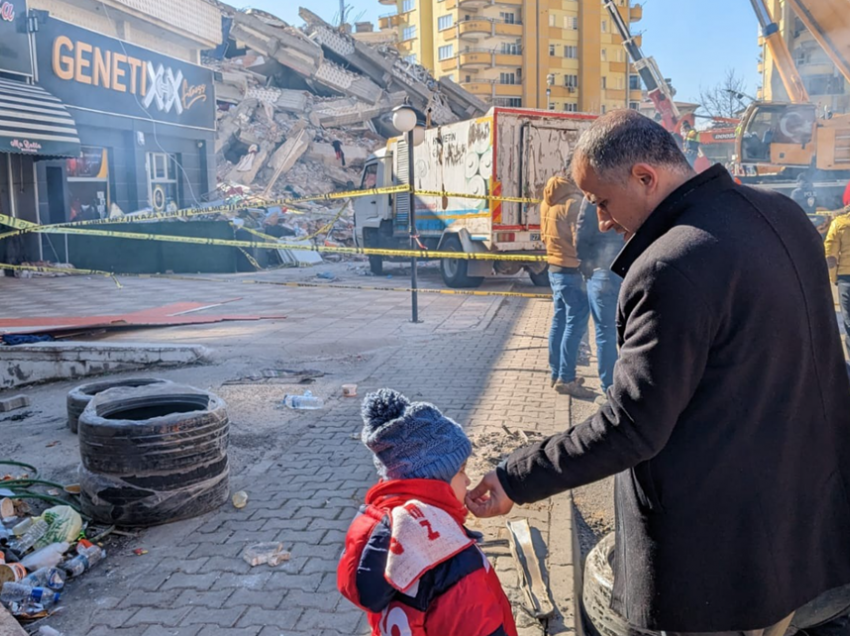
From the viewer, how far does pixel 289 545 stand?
146 inches

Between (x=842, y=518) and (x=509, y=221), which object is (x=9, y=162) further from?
(x=842, y=518)

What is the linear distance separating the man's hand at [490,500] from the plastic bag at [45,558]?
232cm

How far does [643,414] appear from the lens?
171 cm

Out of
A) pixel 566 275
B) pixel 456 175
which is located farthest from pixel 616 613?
pixel 456 175

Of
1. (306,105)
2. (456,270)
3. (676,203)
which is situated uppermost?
(306,105)

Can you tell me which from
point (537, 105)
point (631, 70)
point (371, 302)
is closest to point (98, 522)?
point (371, 302)

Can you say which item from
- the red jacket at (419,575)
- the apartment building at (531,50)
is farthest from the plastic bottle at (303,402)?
the apartment building at (531,50)

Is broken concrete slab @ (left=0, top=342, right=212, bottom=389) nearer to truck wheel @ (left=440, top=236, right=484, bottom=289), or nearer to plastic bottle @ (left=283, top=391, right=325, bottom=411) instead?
plastic bottle @ (left=283, top=391, right=325, bottom=411)

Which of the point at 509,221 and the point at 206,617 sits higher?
the point at 509,221

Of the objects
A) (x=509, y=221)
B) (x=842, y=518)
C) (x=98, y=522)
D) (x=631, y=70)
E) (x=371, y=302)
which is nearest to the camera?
(x=842, y=518)

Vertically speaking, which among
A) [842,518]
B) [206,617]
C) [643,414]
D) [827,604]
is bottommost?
[206,617]

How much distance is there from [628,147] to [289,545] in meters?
2.68

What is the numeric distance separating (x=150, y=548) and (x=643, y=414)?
9.42ft

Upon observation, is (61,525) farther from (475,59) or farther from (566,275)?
(475,59)
